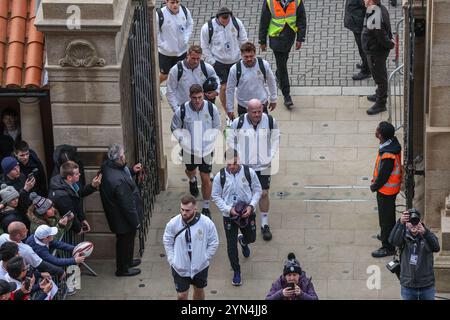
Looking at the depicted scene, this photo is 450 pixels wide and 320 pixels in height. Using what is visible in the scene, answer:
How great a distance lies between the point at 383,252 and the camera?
19562 mm

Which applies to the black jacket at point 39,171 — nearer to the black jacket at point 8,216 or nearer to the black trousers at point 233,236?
the black jacket at point 8,216

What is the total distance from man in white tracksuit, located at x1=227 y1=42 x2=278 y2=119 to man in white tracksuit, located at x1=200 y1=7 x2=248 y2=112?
143cm

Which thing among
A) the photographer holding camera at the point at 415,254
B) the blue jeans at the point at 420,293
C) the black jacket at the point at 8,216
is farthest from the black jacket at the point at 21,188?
the blue jeans at the point at 420,293

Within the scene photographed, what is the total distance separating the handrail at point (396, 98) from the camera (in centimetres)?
2292

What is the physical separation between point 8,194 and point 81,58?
79.7 inches

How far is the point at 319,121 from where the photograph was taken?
76.8ft

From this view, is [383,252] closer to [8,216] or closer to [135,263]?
[135,263]

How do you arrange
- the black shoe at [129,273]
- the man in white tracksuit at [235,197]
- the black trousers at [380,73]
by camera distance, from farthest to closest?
the black trousers at [380,73] < the black shoe at [129,273] < the man in white tracksuit at [235,197]

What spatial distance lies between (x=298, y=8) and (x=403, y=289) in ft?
22.7

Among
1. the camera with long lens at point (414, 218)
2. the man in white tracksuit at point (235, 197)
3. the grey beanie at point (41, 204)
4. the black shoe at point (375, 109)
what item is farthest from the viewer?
the black shoe at point (375, 109)

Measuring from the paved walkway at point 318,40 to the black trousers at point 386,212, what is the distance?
534 cm

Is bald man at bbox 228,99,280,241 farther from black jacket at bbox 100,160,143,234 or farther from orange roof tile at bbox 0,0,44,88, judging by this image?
orange roof tile at bbox 0,0,44,88

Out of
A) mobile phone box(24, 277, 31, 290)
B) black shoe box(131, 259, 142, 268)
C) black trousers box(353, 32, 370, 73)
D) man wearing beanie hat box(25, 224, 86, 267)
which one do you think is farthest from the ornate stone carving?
black trousers box(353, 32, 370, 73)

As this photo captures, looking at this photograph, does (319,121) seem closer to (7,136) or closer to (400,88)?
(400,88)
